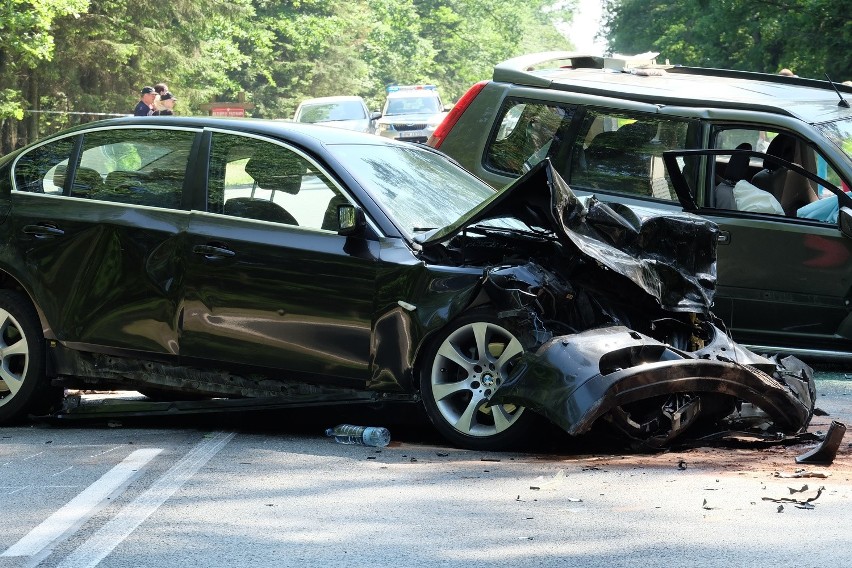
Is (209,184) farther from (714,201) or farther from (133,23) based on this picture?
(133,23)

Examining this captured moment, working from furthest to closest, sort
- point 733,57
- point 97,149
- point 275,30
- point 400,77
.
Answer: point 400,77, point 275,30, point 733,57, point 97,149

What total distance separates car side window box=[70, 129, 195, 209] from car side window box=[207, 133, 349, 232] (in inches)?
8.5

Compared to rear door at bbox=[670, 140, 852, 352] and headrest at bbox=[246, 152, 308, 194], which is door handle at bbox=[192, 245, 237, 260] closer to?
headrest at bbox=[246, 152, 308, 194]

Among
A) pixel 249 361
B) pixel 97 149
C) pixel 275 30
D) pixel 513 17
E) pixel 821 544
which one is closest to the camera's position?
pixel 821 544

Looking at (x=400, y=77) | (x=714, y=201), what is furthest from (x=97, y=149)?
(x=400, y=77)

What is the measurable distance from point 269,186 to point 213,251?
452mm

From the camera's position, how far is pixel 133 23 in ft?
113

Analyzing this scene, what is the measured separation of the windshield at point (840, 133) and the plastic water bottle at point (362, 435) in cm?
415

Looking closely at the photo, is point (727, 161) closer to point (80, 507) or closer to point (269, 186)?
point (269, 186)

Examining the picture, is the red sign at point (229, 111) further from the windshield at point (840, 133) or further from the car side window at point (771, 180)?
the windshield at point (840, 133)

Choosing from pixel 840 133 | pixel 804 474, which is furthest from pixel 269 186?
pixel 840 133

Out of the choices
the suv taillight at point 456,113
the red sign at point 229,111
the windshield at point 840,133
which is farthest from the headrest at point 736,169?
the red sign at point 229,111

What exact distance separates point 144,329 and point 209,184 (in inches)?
33.6

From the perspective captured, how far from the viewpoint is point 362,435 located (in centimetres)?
736
